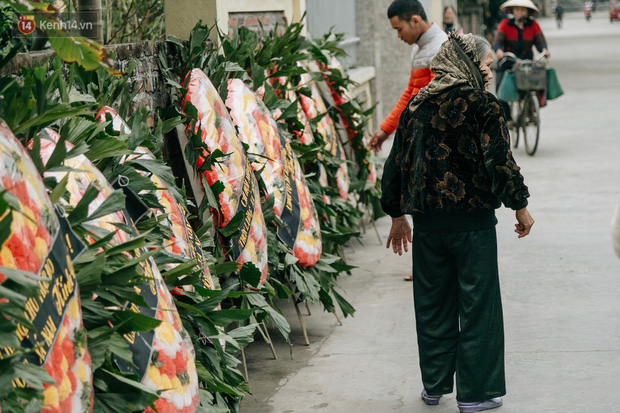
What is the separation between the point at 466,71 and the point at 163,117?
64.6 inches

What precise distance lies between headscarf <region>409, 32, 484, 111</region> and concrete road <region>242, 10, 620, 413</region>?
5.01ft

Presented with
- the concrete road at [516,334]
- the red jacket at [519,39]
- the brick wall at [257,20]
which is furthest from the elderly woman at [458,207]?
the red jacket at [519,39]

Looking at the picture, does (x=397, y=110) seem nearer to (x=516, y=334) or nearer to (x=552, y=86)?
(x=516, y=334)

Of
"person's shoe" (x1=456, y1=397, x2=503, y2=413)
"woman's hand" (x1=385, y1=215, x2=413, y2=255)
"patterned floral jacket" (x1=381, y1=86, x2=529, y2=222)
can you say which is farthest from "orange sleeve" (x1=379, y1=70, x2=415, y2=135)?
"person's shoe" (x1=456, y1=397, x2=503, y2=413)

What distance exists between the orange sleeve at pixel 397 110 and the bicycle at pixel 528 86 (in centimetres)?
667

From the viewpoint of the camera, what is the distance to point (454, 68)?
4543mm

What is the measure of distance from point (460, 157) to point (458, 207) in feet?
0.77

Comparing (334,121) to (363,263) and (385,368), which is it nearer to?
(363,263)

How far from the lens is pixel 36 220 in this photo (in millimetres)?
2734

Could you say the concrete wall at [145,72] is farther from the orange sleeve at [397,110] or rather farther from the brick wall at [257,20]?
the brick wall at [257,20]

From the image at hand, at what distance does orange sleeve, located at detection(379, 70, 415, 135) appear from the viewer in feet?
20.5

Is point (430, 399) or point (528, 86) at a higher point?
point (528, 86)

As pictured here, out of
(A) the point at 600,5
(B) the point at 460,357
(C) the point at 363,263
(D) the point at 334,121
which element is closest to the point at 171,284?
(B) the point at 460,357

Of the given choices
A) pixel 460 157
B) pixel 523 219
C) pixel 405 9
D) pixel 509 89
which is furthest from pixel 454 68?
pixel 509 89
